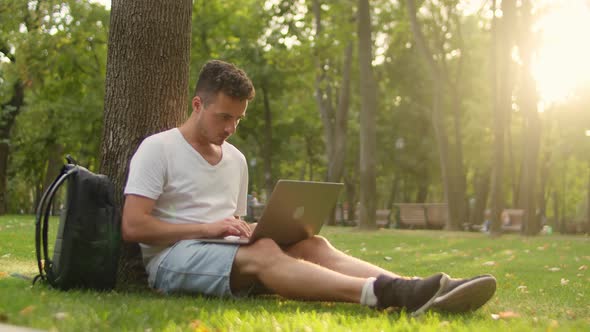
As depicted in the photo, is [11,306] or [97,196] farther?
[97,196]

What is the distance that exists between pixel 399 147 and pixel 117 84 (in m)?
33.9

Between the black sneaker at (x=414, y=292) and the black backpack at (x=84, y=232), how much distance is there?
1894 mm

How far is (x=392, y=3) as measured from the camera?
2808 centimetres

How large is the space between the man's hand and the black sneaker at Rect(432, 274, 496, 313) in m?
1.45

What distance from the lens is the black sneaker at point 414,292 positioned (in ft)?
15.1

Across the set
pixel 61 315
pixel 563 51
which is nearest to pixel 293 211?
pixel 61 315

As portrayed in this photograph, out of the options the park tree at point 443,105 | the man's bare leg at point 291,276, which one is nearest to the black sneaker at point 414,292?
the man's bare leg at point 291,276

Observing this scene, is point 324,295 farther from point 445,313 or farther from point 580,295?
point 580,295

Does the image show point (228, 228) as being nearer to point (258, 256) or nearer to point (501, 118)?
point (258, 256)

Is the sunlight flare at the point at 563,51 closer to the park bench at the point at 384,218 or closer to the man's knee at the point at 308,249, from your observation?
the park bench at the point at 384,218

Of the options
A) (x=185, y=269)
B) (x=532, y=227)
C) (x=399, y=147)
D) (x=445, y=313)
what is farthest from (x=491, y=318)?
(x=399, y=147)

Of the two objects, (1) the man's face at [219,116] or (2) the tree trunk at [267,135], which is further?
(2) the tree trunk at [267,135]

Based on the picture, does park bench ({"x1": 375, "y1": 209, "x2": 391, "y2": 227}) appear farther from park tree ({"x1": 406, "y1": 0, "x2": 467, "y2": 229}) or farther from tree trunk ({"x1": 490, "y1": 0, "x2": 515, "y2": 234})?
tree trunk ({"x1": 490, "y1": 0, "x2": 515, "y2": 234})

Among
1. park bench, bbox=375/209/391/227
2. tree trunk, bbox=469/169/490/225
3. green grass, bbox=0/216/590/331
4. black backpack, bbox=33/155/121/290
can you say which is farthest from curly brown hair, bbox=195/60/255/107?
tree trunk, bbox=469/169/490/225
